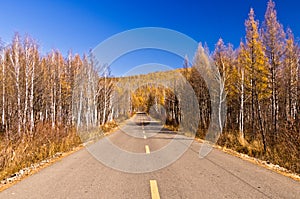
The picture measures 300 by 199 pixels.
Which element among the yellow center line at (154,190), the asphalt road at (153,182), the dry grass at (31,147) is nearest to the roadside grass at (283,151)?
the asphalt road at (153,182)

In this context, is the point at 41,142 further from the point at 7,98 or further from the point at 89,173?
the point at 7,98

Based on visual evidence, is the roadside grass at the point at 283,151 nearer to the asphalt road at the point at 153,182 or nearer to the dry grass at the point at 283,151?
the dry grass at the point at 283,151

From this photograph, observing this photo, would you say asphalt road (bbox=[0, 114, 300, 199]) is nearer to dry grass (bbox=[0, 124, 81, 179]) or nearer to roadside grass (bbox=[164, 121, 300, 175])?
dry grass (bbox=[0, 124, 81, 179])

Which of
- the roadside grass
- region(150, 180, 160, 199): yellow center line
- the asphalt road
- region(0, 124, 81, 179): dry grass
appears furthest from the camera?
the roadside grass

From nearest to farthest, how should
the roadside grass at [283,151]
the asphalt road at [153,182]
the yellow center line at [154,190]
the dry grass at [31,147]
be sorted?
the yellow center line at [154,190]
the asphalt road at [153,182]
the dry grass at [31,147]
the roadside grass at [283,151]

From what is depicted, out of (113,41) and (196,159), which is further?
(113,41)

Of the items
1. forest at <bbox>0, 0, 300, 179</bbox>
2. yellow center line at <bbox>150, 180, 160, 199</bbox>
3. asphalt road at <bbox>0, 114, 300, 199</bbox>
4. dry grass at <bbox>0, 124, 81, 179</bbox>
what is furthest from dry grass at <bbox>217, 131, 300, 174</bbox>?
dry grass at <bbox>0, 124, 81, 179</bbox>

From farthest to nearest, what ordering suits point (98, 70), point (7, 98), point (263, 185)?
point (98, 70), point (7, 98), point (263, 185)

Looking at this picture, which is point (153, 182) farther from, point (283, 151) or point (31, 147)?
point (283, 151)

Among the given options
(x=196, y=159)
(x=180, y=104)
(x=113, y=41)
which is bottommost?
(x=196, y=159)

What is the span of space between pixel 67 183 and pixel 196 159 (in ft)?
16.2

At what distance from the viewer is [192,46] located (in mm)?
25094

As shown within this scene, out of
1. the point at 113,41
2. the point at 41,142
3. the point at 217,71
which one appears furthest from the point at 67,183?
the point at 217,71

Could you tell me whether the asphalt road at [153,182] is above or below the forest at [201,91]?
below
